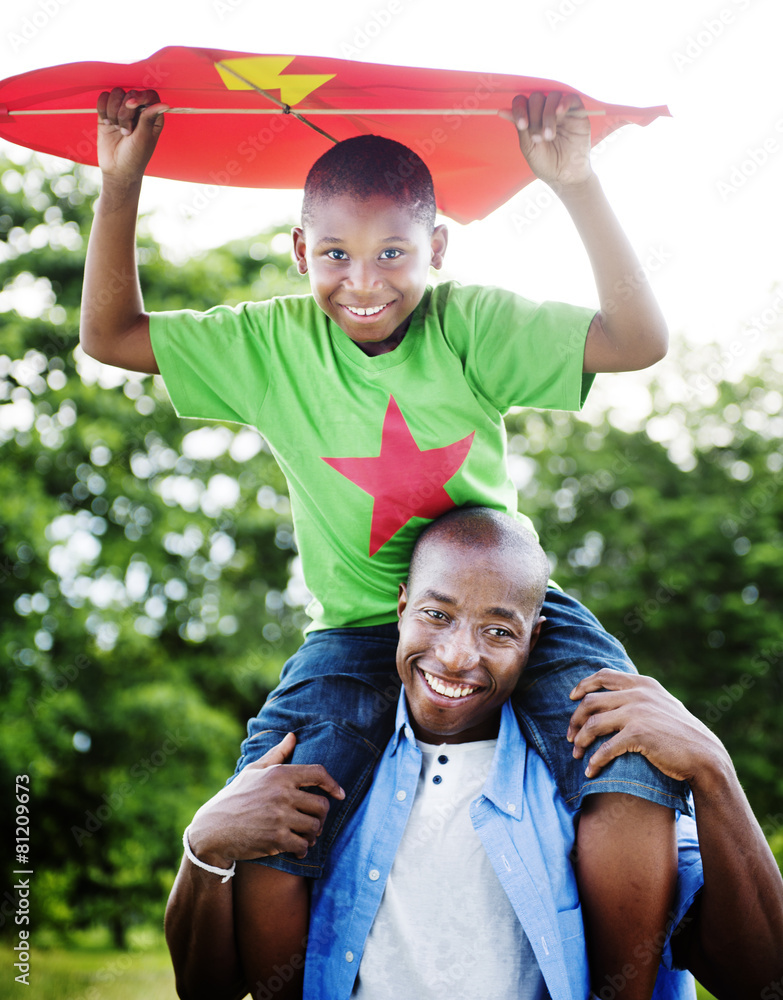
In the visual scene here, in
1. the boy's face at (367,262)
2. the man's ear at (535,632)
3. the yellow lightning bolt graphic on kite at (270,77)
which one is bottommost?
the man's ear at (535,632)

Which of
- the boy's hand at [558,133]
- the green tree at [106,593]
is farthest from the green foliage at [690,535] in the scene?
the boy's hand at [558,133]

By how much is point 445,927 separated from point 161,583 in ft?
32.0

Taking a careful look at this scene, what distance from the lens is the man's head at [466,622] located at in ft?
8.61

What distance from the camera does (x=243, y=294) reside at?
12.1 m

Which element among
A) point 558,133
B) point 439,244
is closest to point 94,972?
point 439,244

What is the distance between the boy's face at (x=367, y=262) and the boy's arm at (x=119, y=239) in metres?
0.56

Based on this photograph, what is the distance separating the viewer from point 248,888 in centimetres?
259

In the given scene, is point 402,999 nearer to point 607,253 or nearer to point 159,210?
point 607,253

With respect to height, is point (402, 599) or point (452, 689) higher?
point (402, 599)

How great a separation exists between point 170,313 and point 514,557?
4.35ft

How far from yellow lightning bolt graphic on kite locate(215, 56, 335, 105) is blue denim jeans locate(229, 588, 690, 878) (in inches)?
65.4

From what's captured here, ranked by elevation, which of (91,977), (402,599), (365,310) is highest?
(365,310)

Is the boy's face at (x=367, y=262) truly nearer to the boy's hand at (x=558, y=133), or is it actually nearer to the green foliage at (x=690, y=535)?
the boy's hand at (x=558, y=133)

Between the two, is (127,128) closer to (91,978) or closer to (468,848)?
(468,848)
